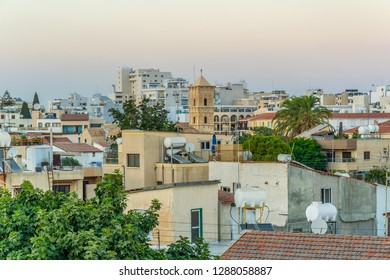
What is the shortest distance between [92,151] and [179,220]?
511 inches

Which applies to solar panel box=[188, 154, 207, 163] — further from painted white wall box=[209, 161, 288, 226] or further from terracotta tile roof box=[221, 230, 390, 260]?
terracotta tile roof box=[221, 230, 390, 260]

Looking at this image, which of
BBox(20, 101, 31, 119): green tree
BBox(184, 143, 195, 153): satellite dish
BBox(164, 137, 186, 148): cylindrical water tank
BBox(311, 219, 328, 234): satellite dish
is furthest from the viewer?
BBox(20, 101, 31, 119): green tree

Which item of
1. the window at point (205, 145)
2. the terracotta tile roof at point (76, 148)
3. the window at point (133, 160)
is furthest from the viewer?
the terracotta tile roof at point (76, 148)

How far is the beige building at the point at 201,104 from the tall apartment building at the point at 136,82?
296cm

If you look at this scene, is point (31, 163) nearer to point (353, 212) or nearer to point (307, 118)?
point (353, 212)

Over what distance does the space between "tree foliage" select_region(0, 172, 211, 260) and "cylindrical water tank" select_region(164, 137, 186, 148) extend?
4094 mm

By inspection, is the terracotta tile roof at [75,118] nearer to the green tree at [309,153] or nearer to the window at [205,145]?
the green tree at [309,153]

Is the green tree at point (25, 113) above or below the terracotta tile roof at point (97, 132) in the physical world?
above

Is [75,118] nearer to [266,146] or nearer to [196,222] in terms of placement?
[266,146]

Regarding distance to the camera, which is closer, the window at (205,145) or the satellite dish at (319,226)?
the satellite dish at (319,226)

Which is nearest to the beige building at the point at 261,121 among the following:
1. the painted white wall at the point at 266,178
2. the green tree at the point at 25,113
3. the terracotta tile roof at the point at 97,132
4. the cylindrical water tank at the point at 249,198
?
the green tree at the point at 25,113

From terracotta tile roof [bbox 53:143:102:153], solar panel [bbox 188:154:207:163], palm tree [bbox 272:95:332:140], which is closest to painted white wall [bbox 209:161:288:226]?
solar panel [bbox 188:154:207:163]

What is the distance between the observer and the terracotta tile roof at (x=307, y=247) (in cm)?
539

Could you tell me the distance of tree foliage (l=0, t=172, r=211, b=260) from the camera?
5117 mm
